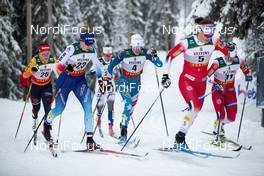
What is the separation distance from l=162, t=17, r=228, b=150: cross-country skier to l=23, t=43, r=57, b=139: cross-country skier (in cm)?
278

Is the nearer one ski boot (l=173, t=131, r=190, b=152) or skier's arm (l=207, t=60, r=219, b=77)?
ski boot (l=173, t=131, r=190, b=152)

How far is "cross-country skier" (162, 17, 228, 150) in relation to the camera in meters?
8.72

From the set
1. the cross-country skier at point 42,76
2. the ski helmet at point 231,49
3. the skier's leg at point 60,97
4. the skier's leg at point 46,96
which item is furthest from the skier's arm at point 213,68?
the skier's leg at point 46,96

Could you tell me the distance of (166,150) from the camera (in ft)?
28.3

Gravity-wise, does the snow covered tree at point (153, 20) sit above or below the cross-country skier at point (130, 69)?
above

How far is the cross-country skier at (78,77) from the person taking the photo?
8.38 meters

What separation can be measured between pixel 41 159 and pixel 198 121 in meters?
6.91

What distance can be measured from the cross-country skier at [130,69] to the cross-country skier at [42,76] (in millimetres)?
1479

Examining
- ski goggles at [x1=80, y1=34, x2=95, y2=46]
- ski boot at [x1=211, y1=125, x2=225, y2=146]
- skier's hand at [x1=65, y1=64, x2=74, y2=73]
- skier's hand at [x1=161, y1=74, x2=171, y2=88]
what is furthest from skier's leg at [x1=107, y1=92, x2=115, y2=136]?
skier's hand at [x1=65, y1=64, x2=74, y2=73]

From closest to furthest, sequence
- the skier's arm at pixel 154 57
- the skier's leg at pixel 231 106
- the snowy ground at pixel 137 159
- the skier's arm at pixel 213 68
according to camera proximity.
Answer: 1. the snowy ground at pixel 137 159
2. the skier's arm at pixel 213 68
3. the skier's arm at pixel 154 57
4. the skier's leg at pixel 231 106

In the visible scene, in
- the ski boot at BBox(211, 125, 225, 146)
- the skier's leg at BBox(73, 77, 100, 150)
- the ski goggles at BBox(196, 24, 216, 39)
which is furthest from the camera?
the ski boot at BBox(211, 125, 225, 146)

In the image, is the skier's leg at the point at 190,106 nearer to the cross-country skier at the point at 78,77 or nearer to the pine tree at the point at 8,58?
the cross-country skier at the point at 78,77
